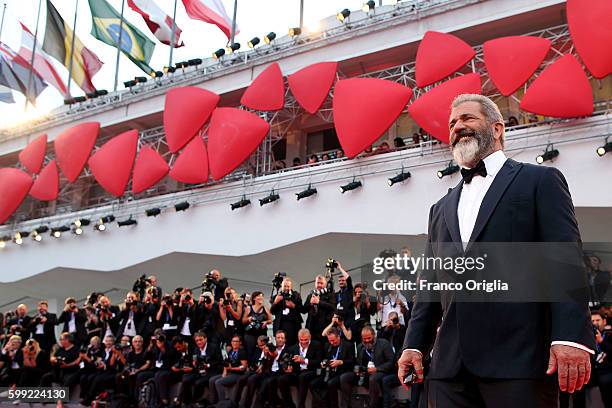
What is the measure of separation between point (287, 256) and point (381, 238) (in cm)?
266

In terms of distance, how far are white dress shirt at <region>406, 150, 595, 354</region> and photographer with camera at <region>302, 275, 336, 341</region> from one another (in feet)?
20.7

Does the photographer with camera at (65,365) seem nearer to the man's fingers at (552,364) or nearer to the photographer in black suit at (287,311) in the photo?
the photographer in black suit at (287,311)

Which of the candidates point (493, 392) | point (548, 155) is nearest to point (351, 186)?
point (548, 155)

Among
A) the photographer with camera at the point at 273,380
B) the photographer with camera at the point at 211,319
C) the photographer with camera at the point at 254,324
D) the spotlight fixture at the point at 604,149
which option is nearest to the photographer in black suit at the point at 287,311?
the photographer with camera at the point at 254,324

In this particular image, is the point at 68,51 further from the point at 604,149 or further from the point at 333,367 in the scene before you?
the point at 604,149

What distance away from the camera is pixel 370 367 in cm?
716

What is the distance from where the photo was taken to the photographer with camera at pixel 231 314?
892 centimetres

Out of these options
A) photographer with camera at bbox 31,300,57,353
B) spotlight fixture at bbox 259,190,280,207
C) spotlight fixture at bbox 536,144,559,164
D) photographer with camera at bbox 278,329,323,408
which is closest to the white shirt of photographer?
photographer with camera at bbox 278,329,323,408

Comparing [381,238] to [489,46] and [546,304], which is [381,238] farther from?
[546,304]

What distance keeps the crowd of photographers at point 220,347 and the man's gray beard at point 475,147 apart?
4.31 m

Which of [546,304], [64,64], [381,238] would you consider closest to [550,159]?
[381,238]

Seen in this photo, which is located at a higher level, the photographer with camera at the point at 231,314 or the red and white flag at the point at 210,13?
the red and white flag at the point at 210,13

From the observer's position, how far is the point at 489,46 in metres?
10.9

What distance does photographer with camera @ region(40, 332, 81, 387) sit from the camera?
9773 mm
